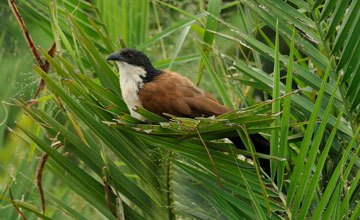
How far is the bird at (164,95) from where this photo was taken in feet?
5.24

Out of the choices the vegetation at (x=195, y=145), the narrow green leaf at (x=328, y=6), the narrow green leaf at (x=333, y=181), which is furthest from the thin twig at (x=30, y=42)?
the narrow green leaf at (x=333, y=181)

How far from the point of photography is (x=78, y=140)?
145cm

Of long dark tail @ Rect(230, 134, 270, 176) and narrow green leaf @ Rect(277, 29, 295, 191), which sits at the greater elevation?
narrow green leaf @ Rect(277, 29, 295, 191)

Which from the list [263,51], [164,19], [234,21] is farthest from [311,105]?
[234,21]

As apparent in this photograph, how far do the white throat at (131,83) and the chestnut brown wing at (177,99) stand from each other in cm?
3

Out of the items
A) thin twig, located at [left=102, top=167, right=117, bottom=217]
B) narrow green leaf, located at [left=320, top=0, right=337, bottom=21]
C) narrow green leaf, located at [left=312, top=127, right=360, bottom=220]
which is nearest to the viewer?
narrow green leaf, located at [left=312, top=127, right=360, bottom=220]

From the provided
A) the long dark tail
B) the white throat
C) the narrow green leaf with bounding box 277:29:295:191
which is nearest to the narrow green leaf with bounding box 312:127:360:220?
the narrow green leaf with bounding box 277:29:295:191

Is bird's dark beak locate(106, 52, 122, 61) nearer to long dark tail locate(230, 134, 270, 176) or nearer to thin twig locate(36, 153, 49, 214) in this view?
thin twig locate(36, 153, 49, 214)

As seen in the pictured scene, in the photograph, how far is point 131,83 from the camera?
1.72 m

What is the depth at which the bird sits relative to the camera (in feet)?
5.24

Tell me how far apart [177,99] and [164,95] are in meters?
0.05

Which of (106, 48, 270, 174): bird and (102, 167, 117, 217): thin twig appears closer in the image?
(102, 167, 117, 217): thin twig

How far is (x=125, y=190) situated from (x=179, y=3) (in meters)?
1.41

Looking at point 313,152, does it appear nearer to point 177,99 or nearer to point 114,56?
point 177,99
